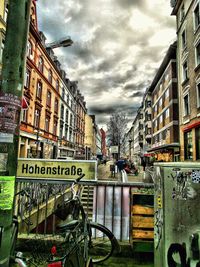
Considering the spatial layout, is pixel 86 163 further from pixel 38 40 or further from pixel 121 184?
pixel 38 40

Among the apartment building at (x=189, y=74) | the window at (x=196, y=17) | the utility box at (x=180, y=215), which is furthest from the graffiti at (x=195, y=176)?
the window at (x=196, y=17)

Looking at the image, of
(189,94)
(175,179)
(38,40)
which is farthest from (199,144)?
(38,40)

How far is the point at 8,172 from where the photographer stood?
1.97m

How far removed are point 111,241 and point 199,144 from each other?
14.7 m

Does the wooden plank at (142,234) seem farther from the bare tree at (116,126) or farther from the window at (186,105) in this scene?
the bare tree at (116,126)

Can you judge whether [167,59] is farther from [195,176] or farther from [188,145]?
[195,176]

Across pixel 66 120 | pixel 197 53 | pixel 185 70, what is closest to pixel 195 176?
pixel 197 53

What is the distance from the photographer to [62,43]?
2720cm

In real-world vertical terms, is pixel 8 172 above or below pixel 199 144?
below

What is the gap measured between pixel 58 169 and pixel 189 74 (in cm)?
1854

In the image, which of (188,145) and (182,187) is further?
(188,145)

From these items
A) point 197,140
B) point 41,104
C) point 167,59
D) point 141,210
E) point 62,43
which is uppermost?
point 62,43

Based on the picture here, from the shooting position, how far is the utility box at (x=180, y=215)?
7.25ft

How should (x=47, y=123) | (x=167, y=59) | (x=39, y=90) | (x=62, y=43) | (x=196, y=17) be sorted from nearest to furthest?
(x=196, y=17), (x=39, y=90), (x=47, y=123), (x=167, y=59), (x=62, y=43)
